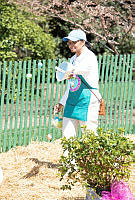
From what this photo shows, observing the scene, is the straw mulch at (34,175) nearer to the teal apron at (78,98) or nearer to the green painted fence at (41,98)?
the green painted fence at (41,98)

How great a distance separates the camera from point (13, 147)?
6762mm

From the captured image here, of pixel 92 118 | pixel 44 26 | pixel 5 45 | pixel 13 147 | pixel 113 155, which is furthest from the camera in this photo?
pixel 44 26

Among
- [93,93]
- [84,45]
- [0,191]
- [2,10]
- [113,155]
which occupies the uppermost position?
[2,10]

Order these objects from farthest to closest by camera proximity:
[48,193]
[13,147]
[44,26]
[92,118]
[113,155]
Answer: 1. [44,26]
2. [13,147]
3. [92,118]
4. [48,193]
5. [113,155]

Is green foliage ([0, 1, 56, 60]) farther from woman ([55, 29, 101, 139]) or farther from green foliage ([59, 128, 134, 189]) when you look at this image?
green foliage ([59, 128, 134, 189])

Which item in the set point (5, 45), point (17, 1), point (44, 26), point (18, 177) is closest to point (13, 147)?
point (18, 177)

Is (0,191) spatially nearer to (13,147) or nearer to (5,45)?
(13,147)

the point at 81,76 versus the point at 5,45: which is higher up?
the point at 5,45

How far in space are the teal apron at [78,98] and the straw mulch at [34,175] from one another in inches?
34.2

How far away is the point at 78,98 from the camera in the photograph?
5.08 m

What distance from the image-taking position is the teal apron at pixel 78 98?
5.06 m

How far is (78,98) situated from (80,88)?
0.13m

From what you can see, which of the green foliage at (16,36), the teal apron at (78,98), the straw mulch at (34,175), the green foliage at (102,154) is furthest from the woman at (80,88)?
the green foliage at (16,36)

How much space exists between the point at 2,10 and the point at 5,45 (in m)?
0.92
